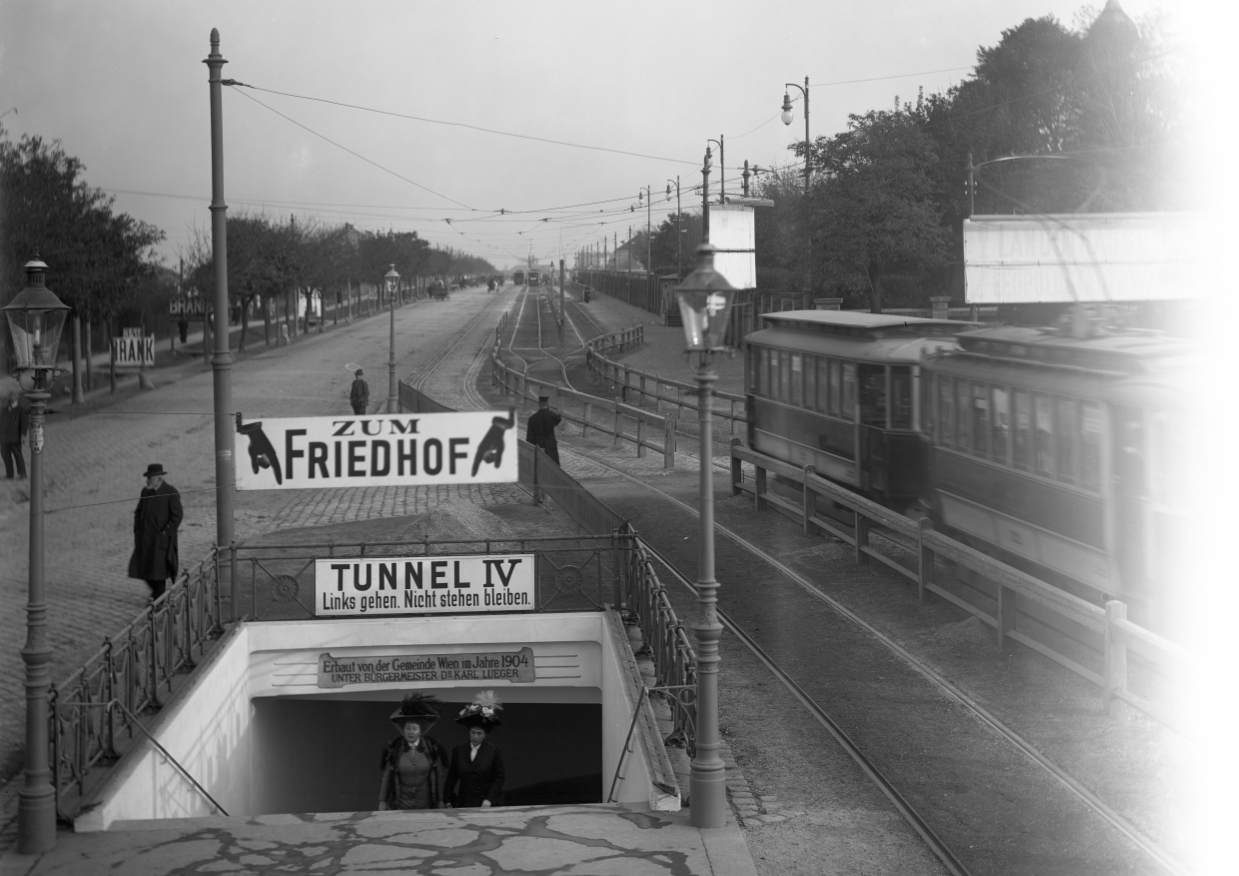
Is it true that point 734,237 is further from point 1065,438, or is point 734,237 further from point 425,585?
point 425,585

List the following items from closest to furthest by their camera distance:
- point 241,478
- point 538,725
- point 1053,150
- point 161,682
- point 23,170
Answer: point 161,682 → point 241,478 → point 538,725 → point 23,170 → point 1053,150

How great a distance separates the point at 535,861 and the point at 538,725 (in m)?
12.8

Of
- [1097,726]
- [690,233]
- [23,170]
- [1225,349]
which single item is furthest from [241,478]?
[690,233]

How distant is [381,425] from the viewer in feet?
42.3

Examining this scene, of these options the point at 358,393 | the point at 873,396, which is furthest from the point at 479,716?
the point at 358,393

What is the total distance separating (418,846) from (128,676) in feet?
11.4

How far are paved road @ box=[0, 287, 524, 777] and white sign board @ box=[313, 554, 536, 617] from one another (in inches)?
100

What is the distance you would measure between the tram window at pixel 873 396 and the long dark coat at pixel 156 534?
32.4 ft

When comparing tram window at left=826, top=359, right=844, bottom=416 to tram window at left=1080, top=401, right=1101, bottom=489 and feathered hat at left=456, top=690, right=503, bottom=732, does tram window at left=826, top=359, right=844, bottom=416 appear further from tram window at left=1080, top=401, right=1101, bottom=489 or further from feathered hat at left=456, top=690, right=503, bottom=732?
feathered hat at left=456, top=690, right=503, bottom=732

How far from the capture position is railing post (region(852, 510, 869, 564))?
17250mm

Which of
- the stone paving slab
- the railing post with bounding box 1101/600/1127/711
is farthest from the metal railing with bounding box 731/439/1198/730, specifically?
the stone paving slab

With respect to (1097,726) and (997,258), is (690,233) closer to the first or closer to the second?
(997,258)

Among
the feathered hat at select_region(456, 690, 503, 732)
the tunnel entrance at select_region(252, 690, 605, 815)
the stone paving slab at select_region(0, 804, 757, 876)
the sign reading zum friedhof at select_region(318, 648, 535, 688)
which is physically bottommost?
the tunnel entrance at select_region(252, 690, 605, 815)

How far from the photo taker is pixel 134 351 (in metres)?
34.3
